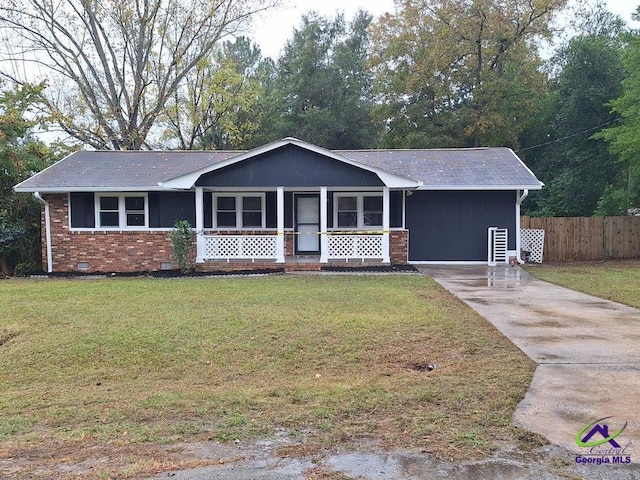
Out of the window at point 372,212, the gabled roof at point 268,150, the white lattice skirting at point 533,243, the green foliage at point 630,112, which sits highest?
the green foliage at point 630,112

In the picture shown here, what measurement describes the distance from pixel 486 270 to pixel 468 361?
9.11 metres

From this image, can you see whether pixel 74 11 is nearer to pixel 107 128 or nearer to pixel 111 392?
pixel 107 128

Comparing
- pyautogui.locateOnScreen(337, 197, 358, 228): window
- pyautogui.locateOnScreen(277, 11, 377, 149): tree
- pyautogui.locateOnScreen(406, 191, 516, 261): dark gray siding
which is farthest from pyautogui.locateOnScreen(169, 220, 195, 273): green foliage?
pyautogui.locateOnScreen(277, 11, 377, 149): tree

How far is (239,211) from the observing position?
16141 mm

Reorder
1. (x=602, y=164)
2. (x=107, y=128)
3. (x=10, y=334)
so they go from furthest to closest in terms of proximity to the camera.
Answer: (x=107, y=128) < (x=602, y=164) < (x=10, y=334)

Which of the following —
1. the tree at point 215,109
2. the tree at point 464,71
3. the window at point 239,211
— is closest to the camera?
the window at point 239,211

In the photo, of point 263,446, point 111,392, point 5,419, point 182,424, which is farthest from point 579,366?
point 5,419

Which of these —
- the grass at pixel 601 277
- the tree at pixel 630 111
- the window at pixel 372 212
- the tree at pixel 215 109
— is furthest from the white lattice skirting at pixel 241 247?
the tree at pixel 215 109

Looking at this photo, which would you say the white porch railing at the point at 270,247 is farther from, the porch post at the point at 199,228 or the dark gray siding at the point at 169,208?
the dark gray siding at the point at 169,208

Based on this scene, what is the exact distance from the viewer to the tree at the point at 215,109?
30.0m

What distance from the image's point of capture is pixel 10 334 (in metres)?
7.19

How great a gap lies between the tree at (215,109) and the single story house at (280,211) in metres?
14.2

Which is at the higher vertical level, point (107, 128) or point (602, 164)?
point (107, 128)

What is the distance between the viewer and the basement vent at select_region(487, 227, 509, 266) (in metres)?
15.6
